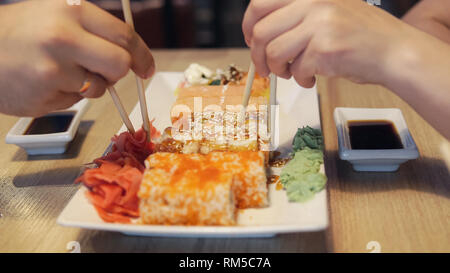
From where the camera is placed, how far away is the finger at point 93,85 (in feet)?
4.05

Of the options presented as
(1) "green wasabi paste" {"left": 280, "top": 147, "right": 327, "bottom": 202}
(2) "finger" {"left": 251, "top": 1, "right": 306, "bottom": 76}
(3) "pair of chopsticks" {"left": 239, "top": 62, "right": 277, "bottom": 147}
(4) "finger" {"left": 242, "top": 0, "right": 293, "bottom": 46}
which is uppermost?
(4) "finger" {"left": 242, "top": 0, "right": 293, "bottom": 46}

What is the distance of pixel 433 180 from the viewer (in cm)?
143

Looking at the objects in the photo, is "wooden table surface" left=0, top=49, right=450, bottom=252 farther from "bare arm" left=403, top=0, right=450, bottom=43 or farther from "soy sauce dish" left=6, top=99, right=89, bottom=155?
"bare arm" left=403, top=0, right=450, bottom=43

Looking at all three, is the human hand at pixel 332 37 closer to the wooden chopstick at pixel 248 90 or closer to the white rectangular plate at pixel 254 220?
the wooden chopstick at pixel 248 90

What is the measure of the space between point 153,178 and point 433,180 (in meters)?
1.03

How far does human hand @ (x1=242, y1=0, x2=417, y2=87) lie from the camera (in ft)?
3.74

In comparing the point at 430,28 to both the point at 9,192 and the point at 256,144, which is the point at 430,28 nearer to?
the point at 256,144

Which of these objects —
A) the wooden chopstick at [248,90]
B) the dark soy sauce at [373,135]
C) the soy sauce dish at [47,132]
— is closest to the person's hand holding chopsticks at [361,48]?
the wooden chopstick at [248,90]

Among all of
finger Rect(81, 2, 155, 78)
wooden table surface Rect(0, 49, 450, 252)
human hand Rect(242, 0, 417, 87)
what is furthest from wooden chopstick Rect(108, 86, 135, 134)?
human hand Rect(242, 0, 417, 87)

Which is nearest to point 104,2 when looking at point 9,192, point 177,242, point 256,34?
point 9,192

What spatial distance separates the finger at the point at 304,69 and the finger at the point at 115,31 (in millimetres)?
520

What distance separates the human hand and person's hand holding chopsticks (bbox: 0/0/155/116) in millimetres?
465
